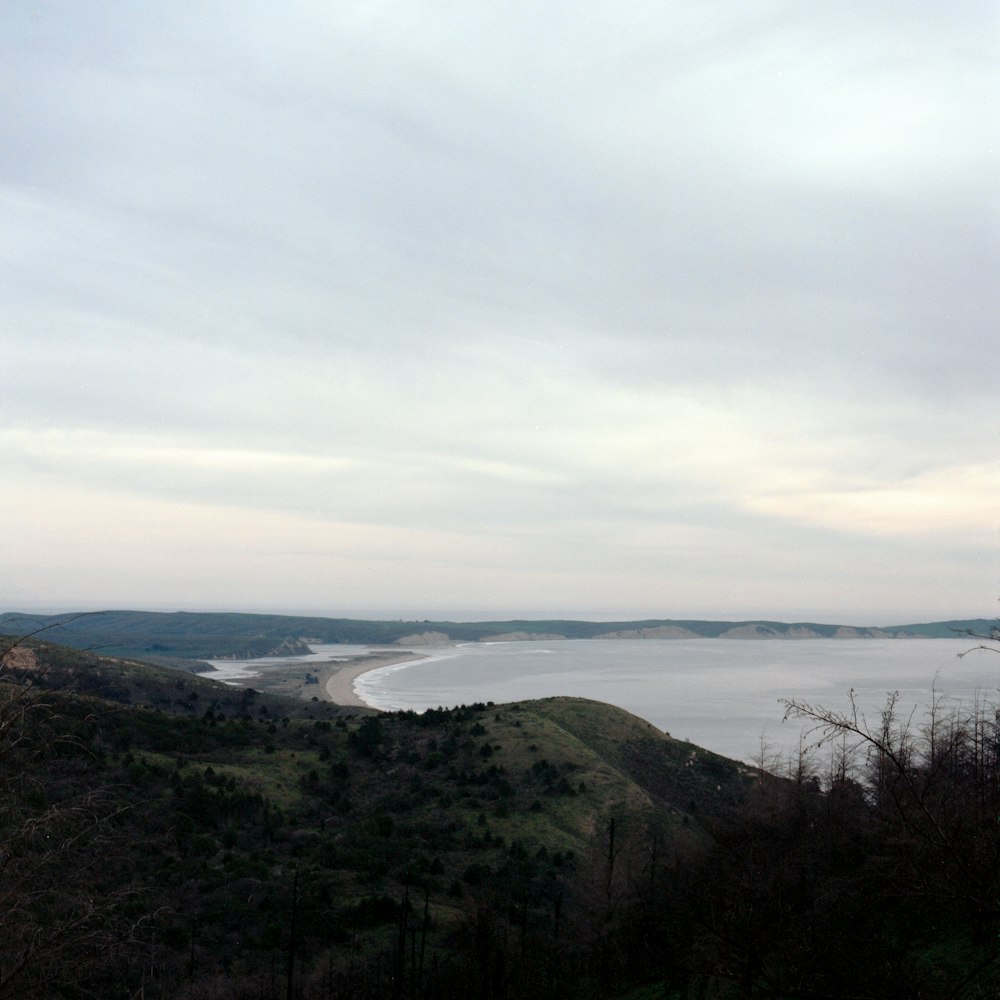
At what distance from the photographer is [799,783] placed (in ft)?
121

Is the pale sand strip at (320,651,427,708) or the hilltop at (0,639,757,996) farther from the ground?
the hilltop at (0,639,757,996)

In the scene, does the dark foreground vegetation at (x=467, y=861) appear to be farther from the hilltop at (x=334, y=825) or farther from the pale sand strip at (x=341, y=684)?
the pale sand strip at (x=341, y=684)

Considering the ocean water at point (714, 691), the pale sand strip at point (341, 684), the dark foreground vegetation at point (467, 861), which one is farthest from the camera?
the pale sand strip at point (341, 684)

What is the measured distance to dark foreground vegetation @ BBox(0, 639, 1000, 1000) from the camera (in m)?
9.06

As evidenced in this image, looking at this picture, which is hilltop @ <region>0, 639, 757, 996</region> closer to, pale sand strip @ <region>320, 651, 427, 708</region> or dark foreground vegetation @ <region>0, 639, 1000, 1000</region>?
dark foreground vegetation @ <region>0, 639, 1000, 1000</region>

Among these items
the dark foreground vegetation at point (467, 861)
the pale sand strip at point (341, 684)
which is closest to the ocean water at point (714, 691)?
the pale sand strip at point (341, 684)

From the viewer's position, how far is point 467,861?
43.0 metres

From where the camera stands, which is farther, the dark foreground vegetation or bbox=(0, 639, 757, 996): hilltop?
bbox=(0, 639, 757, 996): hilltop

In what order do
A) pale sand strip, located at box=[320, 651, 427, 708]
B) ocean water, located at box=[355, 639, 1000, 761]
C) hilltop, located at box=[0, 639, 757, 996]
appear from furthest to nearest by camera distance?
pale sand strip, located at box=[320, 651, 427, 708] < ocean water, located at box=[355, 639, 1000, 761] < hilltop, located at box=[0, 639, 757, 996]

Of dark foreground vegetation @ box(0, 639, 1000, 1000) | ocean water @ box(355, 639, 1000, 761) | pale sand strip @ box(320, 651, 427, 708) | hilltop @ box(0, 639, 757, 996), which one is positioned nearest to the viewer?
dark foreground vegetation @ box(0, 639, 1000, 1000)

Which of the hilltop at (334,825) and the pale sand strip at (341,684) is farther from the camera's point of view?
the pale sand strip at (341,684)

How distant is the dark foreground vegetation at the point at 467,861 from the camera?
906 cm

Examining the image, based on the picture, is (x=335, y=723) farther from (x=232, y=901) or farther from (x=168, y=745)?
(x=232, y=901)

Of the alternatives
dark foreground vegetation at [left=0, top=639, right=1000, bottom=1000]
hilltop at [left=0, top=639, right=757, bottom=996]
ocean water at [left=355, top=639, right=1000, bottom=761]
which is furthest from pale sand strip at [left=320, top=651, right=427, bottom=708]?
dark foreground vegetation at [left=0, top=639, right=1000, bottom=1000]
